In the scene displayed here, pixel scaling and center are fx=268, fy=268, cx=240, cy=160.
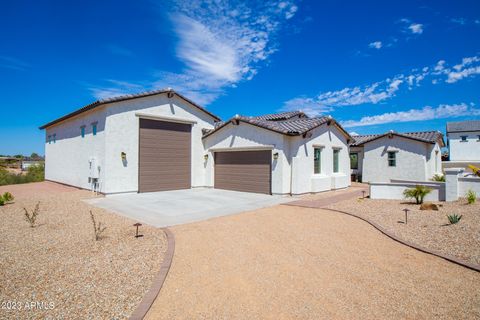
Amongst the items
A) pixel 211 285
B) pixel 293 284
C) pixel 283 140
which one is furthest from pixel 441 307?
pixel 283 140

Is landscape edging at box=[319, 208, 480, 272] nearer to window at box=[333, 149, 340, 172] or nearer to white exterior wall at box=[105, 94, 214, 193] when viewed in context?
window at box=[333, 149, 340, 172]

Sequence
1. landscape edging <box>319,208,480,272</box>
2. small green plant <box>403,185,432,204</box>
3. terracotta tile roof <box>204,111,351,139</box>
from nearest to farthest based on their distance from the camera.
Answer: landscape edging <box>319,208,480,272</box> < small green plant <box>403,185,432,204</box> < terracotta tile roof <box>204,111,351,139</box>

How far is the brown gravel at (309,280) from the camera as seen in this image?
3543 mm

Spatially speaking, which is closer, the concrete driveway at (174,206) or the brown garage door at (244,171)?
the concrete driveway at (174,206)

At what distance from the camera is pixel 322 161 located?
15.9 meters

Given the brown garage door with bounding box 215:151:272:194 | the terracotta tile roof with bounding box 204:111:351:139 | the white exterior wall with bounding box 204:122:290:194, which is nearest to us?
the terracotta tile roof with bounding box 204:111:351:139

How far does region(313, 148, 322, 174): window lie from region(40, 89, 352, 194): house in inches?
2.3

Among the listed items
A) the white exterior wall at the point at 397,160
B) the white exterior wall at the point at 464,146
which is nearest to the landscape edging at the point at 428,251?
the white exterior wall at the point at 397,160

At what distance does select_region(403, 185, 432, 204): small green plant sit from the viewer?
36.5ft

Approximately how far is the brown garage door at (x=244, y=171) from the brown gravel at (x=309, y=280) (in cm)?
749

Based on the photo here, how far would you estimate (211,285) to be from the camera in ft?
13.8

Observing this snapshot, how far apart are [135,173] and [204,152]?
480cm

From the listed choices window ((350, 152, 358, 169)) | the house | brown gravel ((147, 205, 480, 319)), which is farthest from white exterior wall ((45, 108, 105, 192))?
window ((350, 152, 358, 169))

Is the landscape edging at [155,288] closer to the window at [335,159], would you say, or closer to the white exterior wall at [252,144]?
the white exterior wall at [252,144]
